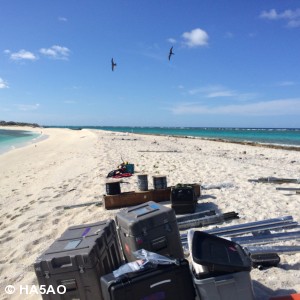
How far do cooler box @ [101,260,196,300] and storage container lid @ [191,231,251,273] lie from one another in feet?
0.71

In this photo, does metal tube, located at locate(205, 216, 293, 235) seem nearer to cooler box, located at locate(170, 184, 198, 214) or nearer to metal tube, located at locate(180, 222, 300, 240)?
metal tube, located at locate(180, 222, 300, 240)

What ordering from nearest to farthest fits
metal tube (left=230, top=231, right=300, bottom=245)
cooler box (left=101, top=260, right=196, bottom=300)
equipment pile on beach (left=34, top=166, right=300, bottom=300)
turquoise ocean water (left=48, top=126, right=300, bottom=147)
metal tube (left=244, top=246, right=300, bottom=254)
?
cooler box (left=101, top=260, right=196, bottom=300) < equipment pile on beach (left=34, top=166, right=300, bottom=300) < metal tube (left=244, top=246, right=300, bottom=254) < metal tube (left=230, top=231, right=300, bottom=245) < turquoise ocean water (left=48, top=126, right=300, bottom=147)

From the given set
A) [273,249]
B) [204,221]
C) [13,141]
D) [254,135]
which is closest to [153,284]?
[273,249]

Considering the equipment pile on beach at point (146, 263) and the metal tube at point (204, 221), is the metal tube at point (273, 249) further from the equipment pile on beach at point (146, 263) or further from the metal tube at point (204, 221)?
the metal tube at point (204, 221)

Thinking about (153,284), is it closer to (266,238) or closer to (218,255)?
(218,255)

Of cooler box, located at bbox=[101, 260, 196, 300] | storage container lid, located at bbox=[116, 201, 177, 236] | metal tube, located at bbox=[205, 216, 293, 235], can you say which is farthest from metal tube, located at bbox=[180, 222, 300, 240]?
cooler box, located at bbox=[101, 260, 196, 300]

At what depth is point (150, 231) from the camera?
11.7 feet

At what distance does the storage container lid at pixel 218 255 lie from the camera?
9.39 ft

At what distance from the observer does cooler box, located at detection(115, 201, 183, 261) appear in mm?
3496

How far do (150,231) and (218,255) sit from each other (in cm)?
86

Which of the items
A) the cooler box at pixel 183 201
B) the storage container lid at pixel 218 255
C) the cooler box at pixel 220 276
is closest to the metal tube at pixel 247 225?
the cooler box at pixel 183 201

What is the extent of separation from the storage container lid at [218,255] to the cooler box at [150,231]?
492mm

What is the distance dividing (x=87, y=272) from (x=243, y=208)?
4.51 m

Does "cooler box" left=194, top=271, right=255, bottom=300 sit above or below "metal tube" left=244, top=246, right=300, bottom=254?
above
